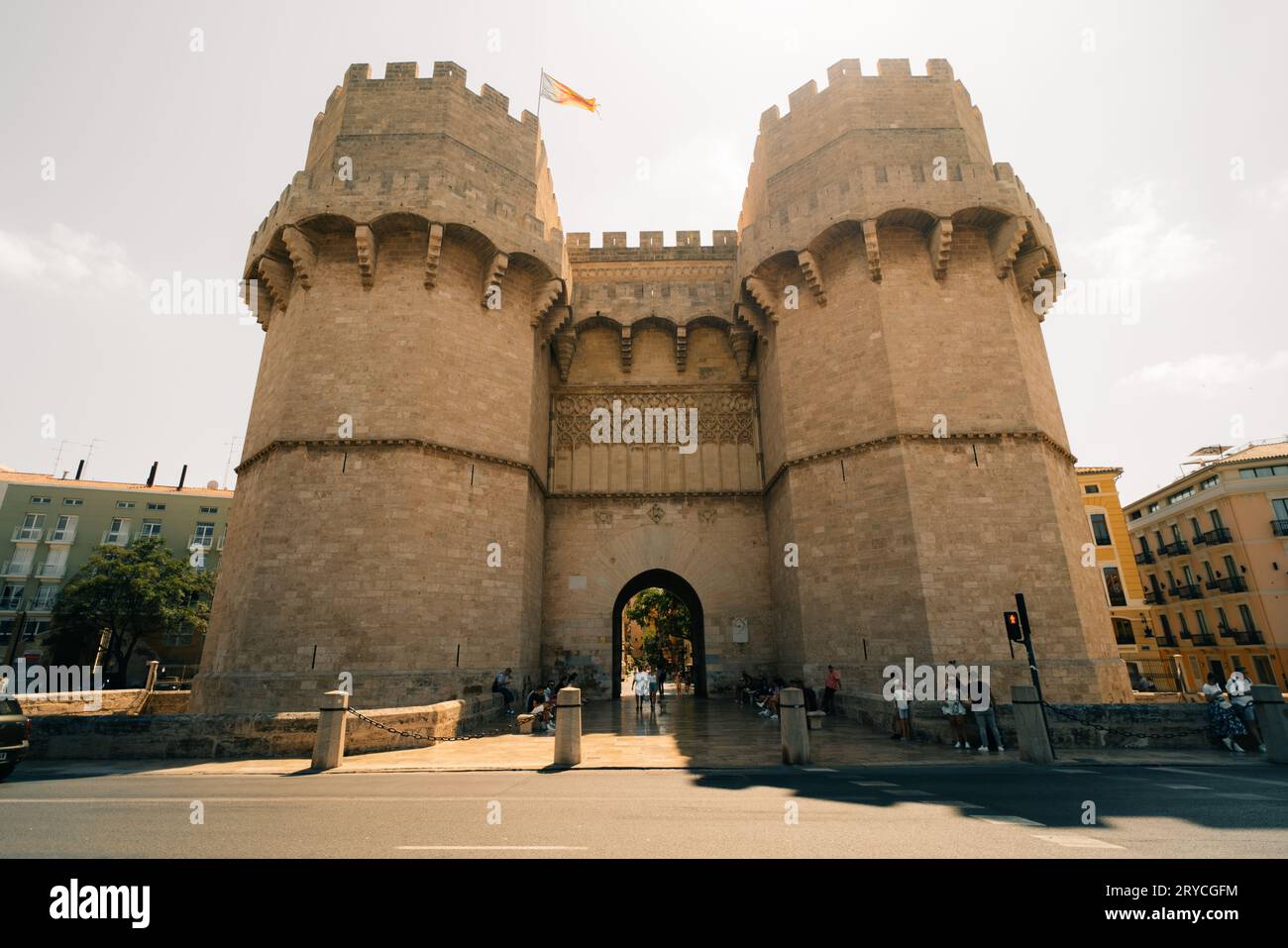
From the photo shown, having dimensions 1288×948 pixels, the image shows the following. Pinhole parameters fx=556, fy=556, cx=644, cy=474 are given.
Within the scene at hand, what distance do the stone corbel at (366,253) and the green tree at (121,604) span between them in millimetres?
25453

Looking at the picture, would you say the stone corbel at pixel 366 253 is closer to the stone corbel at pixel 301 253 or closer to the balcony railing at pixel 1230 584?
the stone corbel at pixel 301 253

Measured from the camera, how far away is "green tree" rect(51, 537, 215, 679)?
3006 centimetres

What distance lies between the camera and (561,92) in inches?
740

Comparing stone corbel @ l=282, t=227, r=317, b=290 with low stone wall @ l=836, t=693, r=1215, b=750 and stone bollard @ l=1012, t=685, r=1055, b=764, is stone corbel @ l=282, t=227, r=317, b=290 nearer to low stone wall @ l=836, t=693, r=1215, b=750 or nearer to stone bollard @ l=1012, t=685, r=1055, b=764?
stone bollard @ l=1012, t=685, r=1055, b=764

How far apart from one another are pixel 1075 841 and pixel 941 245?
14433 millimetres

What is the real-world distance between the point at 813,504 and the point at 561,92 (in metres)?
16.0

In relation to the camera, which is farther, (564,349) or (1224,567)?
(1224,567)

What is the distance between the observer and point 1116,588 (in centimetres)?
2923

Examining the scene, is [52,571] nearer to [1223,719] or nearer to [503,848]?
[503,848]

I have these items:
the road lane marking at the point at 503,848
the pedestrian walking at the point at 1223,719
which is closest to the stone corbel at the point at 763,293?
the pedestrian walking at the point at 1223,719

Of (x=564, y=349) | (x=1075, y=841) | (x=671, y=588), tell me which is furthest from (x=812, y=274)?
(x=1075, y=841)

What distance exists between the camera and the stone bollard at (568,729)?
8.70 metres
